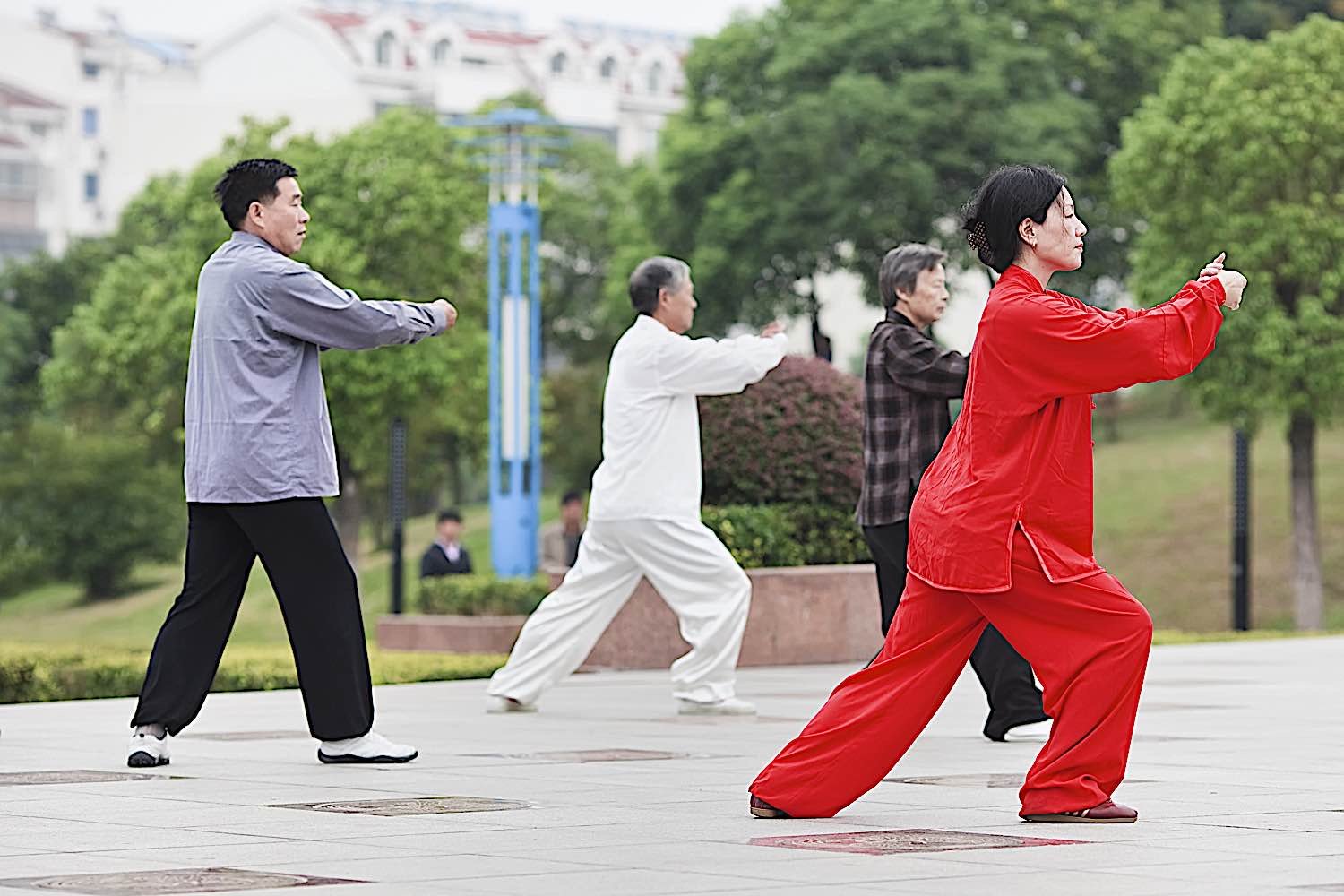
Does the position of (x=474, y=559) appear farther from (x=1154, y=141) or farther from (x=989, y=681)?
(x=989, y=681)

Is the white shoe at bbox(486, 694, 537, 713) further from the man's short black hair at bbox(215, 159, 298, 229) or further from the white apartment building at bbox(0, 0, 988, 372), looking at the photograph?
the white apartment building at bbox(0, 0, 988, 372)

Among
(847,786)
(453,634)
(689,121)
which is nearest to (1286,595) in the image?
(689,121)

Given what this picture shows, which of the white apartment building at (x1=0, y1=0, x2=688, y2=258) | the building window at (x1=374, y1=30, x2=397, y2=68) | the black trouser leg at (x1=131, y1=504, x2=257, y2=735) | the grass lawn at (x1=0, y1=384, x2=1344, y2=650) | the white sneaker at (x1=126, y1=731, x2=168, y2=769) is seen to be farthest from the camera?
the building window at (x1=374, y1=30, x2=397, y2=68)

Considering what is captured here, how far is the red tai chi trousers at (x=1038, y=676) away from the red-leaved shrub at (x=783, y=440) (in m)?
8.21

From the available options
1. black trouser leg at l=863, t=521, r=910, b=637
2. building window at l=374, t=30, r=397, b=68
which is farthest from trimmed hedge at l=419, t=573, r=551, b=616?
building window at l=374, t=30, r=397, b=68

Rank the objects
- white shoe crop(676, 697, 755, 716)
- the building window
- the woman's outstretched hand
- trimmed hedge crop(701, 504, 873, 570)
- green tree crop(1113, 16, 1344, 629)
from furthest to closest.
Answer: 1. the building window
2. green tree crop(1113, 16, 1344, 629)
3. trimmed hedge crop(701, 504, 873, 570)
4. white shoe crop(676, 697, 755, 716)
5. the woman's outstretched hand

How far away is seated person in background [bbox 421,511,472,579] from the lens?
21.5 meters

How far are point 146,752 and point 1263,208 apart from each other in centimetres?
2574

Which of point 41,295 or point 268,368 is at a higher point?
point 41,295

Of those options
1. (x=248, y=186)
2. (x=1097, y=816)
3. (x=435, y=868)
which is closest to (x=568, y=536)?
(x=248, y=186)

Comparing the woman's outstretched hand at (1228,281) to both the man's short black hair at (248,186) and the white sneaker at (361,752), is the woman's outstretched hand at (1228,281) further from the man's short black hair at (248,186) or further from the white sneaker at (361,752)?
the man's short black hair at (248,186)

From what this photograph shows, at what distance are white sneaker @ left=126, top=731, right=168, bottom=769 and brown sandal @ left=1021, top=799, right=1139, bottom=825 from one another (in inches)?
129

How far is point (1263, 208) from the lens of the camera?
3153cm

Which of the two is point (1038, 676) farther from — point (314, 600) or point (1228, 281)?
point (314, 600)
